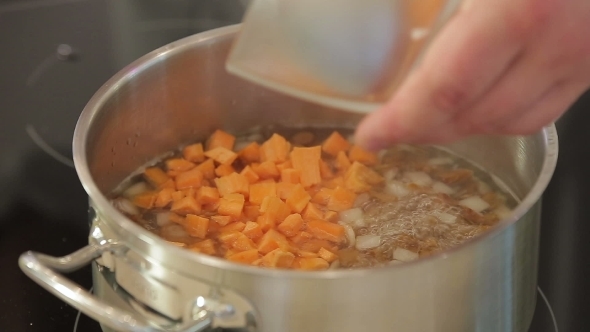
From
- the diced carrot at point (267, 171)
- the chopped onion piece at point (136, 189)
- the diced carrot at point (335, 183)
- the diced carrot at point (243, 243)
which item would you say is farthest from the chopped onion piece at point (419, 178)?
the chopped onion piece at point (136, 189)

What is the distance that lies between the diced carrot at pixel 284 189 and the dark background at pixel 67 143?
30cm

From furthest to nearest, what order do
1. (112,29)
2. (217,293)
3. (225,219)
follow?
(112,29), (225,219), (217,293)

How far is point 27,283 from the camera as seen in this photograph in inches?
38.8

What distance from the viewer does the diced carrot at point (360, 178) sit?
1145 millimetres

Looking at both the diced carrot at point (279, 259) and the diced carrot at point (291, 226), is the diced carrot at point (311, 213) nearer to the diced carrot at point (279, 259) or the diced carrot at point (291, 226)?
the diced carrot at point (291, 226)

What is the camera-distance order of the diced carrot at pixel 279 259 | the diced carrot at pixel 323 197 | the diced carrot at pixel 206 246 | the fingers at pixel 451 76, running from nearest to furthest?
1. the fingers at pixel 451 76
2. the diced carrot at pixel 279 259
3. the diced carrot at pixel 206 246
4. the diced carrot at pixel 323 197

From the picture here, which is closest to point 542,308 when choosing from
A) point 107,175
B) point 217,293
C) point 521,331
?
point 521,331

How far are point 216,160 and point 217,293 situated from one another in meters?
0.54

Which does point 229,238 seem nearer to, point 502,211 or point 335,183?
point 335,183

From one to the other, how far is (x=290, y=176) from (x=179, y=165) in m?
0.20

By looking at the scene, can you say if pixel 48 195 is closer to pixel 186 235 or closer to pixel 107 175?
pixel 107 175

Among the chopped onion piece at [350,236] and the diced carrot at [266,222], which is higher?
the diced carrot at [266,222]

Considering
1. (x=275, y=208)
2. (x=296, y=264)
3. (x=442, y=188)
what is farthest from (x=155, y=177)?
→ (x=442, y=188)

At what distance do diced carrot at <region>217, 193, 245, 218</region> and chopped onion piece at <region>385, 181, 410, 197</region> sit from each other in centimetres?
24
